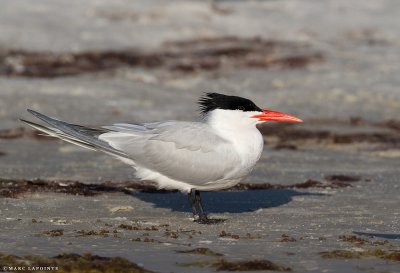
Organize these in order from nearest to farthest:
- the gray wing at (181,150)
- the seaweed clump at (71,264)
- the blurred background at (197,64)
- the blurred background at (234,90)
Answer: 1. the seaweed clump at (71,264)
2. the gray wing at (181,150)
3. the blurred background at (234,90)
4. the blurred background at (197,64)

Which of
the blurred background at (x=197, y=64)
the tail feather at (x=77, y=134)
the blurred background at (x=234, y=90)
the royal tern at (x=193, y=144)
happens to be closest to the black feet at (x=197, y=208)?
the royal tern at (x=193, y=144)

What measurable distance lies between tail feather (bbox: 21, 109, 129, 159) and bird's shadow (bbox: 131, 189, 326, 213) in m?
0.84

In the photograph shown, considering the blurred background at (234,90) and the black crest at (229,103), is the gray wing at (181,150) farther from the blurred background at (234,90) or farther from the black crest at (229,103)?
the blurred background at (234,90)

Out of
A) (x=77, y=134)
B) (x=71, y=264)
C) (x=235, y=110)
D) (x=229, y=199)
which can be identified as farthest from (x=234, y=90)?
(x=71, y=264)

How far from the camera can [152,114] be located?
1484 centimetres

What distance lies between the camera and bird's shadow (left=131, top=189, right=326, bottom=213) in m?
8.38

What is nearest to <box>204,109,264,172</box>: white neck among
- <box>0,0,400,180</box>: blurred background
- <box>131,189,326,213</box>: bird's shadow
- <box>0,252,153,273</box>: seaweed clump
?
<box>131,189,326,213</box>: bird's shadow

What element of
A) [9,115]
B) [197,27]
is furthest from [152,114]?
[197,27]

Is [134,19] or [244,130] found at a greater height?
[134,19]

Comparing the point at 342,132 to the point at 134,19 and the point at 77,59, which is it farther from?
the point at 134,19

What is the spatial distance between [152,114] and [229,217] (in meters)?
7.09

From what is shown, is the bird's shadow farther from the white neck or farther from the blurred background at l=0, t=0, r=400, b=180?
the blurred background at l=0, t=0, r=400, b=180

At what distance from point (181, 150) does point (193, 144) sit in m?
0.11

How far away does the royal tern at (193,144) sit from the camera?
7559mm
